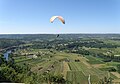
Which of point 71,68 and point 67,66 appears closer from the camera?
point 71,68

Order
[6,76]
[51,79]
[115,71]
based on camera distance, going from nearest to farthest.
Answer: [6,76] < [51,79] < [115,71]

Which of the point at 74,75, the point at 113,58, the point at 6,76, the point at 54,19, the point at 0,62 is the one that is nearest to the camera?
the point at 54,19

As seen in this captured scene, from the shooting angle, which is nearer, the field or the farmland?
the farmland

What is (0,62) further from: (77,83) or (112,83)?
(112,83)

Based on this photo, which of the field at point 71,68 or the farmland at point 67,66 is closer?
the farmland at point 67,66

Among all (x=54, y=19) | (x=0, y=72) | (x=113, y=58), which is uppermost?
(x=54, y=19)

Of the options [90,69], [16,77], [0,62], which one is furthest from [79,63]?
[16,77]

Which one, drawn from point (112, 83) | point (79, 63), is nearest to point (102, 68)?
point (79, 63)

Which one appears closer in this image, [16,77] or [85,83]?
[16,77]

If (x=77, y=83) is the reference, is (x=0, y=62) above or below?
above
